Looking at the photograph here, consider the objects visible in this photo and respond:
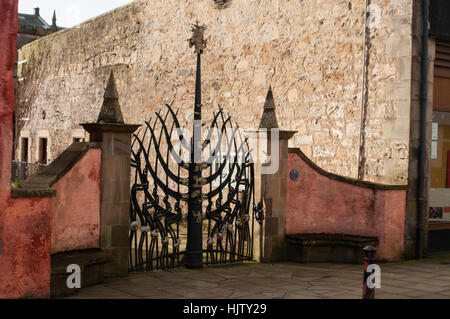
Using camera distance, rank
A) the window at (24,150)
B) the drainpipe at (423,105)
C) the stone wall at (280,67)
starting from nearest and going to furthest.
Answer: the drainpipe at (423,105)
the stone wall at (280,67)
the window at (24,150)

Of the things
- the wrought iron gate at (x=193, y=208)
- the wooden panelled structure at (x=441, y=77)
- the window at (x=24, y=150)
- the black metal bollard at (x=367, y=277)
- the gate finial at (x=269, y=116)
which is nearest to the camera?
the black metal bollard at (x=367, y=277)

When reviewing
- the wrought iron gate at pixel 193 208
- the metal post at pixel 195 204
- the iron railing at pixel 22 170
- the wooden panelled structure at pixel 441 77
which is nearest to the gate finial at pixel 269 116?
the wrought iron gate at pixel 193 208

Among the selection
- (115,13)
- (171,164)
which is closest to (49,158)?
(115,13)

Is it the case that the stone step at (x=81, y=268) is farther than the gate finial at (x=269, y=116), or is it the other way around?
the gate finial at (x=269, y=116)

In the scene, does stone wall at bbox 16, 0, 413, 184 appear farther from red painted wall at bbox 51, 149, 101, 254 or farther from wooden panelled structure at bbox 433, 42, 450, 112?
red painted wall at bbox 51, 149, 101, 254

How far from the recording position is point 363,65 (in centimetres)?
920

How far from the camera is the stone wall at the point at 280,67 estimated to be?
8.86m

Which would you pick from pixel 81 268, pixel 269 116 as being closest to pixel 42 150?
pixel 269 116

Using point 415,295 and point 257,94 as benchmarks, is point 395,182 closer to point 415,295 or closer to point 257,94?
point 415,295

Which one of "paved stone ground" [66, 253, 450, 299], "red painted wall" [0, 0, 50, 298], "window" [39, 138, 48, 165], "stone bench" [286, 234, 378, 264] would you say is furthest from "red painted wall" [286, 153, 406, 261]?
"window" [39, 138, 48, 165]

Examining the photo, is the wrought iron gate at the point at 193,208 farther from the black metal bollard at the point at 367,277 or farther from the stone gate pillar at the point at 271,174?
the black metal bollard at the point at 367,277

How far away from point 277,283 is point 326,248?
6.01 ft

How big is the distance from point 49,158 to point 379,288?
15.3m

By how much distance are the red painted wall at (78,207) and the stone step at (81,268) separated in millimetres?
136
